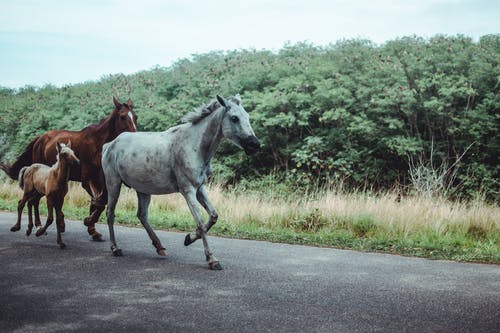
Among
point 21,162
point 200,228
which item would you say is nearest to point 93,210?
point 21,162

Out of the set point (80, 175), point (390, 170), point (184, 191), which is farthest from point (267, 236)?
point (390, 170)

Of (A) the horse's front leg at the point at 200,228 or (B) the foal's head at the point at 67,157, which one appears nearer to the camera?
(A) the horse's front leg at the point at 200,228

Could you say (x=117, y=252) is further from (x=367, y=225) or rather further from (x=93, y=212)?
(x=367, y=225)

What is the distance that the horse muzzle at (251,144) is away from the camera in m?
6.98

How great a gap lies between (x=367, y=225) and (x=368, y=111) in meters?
7.06

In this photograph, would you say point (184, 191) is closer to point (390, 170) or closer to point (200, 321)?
point (200, 321)

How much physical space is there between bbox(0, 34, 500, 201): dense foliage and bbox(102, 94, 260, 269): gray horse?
7.64m

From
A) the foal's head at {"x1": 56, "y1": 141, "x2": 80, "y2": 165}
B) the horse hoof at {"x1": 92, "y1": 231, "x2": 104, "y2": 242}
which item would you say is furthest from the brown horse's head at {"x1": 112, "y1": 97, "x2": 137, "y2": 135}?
the horse hoof at {"x1": 92, "y1": 231, "x2": 104, "y2": 242}

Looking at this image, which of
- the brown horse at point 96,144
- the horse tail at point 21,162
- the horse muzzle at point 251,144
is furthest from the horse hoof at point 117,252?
the horse tail at point 21,162

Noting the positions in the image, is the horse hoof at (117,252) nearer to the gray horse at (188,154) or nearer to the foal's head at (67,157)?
the gray horse at (188,154)

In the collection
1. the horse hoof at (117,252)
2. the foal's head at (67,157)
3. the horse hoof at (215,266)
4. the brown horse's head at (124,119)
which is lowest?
the horse hoof at (117,252)

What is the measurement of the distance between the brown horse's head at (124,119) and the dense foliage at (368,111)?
266 inches

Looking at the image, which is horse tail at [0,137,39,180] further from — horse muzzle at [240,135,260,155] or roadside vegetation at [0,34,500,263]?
horse muzzle at [240,135,260,155]

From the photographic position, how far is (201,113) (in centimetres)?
766
